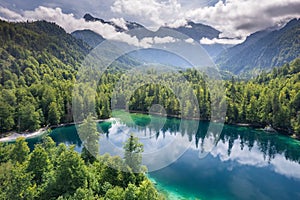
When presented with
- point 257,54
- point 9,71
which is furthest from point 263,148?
point 257,54

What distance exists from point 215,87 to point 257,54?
161923mm

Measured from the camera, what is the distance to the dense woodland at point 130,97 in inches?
1296

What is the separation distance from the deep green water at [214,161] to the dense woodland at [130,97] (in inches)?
165

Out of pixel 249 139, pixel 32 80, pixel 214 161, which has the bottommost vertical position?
pixel 214 161

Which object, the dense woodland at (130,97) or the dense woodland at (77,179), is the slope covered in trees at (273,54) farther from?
the dense woodland at (77,179)

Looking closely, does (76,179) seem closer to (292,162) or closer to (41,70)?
(292,162)

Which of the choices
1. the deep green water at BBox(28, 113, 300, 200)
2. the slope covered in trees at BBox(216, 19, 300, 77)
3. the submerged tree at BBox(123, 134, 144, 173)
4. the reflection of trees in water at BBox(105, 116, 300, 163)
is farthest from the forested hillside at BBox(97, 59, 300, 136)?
the slope covered in trees at BBox(216, 19, 300, 77)

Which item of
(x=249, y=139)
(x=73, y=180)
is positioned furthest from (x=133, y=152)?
(x=249, y=139)

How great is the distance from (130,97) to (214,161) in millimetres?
10321

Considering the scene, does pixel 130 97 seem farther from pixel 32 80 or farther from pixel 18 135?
pixel 32 80

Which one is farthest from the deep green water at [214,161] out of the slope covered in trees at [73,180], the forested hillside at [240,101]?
the forested hillside at [240,101]

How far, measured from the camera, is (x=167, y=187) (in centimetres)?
1697

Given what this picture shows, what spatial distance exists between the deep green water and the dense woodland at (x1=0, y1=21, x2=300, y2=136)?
420 cm

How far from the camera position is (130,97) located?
2598 cm
